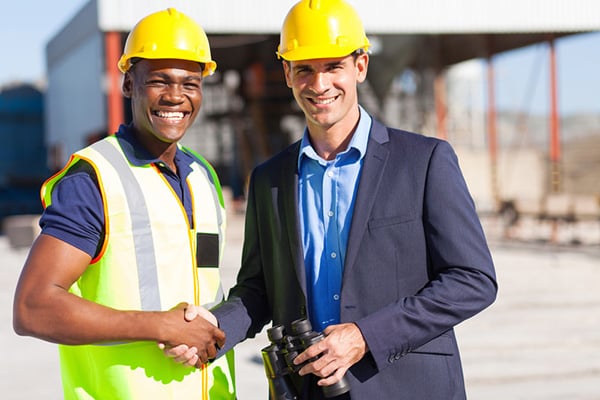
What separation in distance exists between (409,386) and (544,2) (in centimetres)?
1912

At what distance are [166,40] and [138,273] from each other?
2.47ft

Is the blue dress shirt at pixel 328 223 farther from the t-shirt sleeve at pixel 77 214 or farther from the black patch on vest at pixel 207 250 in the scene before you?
the t-shirt sleeve at pixel 77 214

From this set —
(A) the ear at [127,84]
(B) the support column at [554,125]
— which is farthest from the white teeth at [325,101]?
(B) the support column at [554,125]

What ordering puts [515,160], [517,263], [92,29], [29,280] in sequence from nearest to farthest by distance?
1. [29,280]
2. [517,263]
3. [92,29]
4. [515,160]

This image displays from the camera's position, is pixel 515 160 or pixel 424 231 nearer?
pixel 424 231

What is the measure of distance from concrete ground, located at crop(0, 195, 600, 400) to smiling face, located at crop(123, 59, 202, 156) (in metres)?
3.93

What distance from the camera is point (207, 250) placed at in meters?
2.68

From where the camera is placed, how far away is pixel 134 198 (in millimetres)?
2494

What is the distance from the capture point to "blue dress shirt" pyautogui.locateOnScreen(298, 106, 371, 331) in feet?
8.30

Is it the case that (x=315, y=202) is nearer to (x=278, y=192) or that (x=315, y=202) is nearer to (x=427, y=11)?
(x=278, y=192)

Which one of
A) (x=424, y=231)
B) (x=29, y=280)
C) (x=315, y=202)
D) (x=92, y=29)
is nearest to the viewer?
(x=29, y=280)

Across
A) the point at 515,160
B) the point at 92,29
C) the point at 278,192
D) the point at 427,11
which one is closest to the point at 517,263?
the point at 427,11

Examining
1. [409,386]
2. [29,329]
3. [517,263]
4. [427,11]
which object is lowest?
[517,263]

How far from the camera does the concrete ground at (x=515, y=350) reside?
21.4 ft
